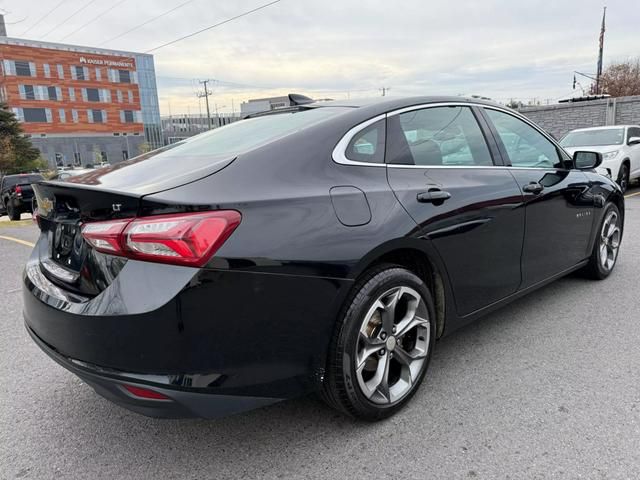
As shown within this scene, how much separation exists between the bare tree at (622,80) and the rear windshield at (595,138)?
28259 millimetres

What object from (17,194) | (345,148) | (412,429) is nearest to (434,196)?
(345,148)

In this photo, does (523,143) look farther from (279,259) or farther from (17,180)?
(17,180)

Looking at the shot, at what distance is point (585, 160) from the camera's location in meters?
4.08

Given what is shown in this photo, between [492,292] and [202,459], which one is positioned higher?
[492,292]

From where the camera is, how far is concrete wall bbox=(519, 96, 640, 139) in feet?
56.3

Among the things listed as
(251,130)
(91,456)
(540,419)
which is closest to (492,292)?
(540,419)

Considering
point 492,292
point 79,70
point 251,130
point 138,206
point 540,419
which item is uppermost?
point 79,70

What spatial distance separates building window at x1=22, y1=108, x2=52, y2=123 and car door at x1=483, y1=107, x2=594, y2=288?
79801 mm

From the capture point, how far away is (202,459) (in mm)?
2236

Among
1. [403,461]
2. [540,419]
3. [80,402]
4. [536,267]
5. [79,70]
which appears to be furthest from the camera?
[79,70]

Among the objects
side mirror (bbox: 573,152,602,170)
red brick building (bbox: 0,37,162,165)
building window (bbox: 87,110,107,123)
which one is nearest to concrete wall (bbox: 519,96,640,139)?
side mirror (bbox: 573,152,602,170)

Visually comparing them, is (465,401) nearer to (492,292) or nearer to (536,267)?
(492,292)

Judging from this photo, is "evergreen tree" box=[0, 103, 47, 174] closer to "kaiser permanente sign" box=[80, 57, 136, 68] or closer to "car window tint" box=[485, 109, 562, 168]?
"kaiser permanente sign" box=[80, 57, 136, 68]

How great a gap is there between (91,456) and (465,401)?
186 centimetres
